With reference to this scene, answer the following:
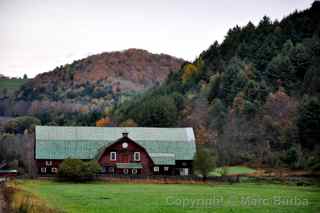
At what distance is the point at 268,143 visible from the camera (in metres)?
90.8

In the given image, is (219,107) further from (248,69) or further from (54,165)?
(54,165)

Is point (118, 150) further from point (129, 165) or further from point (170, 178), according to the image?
point (170, 178)

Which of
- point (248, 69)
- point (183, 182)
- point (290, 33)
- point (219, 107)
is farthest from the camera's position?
point (290, 33)

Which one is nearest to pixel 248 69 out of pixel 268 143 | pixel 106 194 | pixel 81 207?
pixel 268 143

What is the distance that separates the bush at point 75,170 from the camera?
215 feet

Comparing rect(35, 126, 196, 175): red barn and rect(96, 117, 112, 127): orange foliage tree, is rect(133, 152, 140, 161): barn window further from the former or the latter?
rect(96, 117, 112, 127): orange foliage tree

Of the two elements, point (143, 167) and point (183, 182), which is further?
point (143, 167)

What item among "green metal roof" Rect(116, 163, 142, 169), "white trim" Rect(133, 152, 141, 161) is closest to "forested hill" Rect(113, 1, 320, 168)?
"white trim" Rect(133, 152, 141, 161)

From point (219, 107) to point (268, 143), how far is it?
825 inches

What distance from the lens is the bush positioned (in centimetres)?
6556

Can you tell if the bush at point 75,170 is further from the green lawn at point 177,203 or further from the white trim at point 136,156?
the green lawn at point 177,203

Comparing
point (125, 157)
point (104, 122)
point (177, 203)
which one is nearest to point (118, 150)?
point (125, 157)

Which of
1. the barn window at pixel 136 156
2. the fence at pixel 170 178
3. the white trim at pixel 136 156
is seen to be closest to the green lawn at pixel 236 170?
the fence at pixel 170 178

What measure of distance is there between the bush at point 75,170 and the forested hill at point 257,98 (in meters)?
27.4
